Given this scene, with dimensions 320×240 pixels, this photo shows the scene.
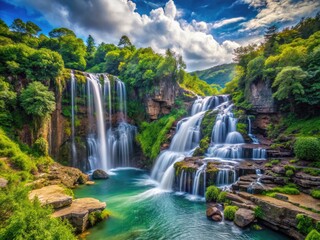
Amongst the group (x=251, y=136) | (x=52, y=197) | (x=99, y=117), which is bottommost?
(x=52, y=197)

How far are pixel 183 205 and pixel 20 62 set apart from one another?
18.3 meters

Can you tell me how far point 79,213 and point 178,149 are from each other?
13.3m

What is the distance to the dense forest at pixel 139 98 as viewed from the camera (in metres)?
6.94

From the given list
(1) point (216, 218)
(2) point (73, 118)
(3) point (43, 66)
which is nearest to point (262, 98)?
(1) point (216, 218)

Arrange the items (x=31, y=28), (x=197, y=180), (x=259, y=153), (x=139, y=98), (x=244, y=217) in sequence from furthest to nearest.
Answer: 1. (x=31, y=28)
2. (x=139, y=98)
3. (x=259, y=153)
4. (x=197, y=180)
5. (x=244, y=217)

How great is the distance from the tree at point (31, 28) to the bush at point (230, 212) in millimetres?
39402

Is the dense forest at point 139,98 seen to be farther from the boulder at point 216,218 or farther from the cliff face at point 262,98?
the boulder at point 216,218

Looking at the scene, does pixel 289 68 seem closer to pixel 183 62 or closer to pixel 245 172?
pixel 245 172

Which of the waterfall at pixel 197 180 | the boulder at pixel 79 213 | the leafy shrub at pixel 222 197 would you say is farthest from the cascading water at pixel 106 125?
the leafy shrub at pixel 222 197

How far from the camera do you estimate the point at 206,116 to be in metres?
22.2

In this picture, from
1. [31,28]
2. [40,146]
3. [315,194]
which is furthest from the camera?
[31,28]

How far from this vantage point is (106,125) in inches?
997

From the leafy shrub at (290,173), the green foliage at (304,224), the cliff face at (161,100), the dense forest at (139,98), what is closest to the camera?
the dense forest at (139,98)

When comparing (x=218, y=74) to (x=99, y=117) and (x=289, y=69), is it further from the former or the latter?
(x=289, y=69)
